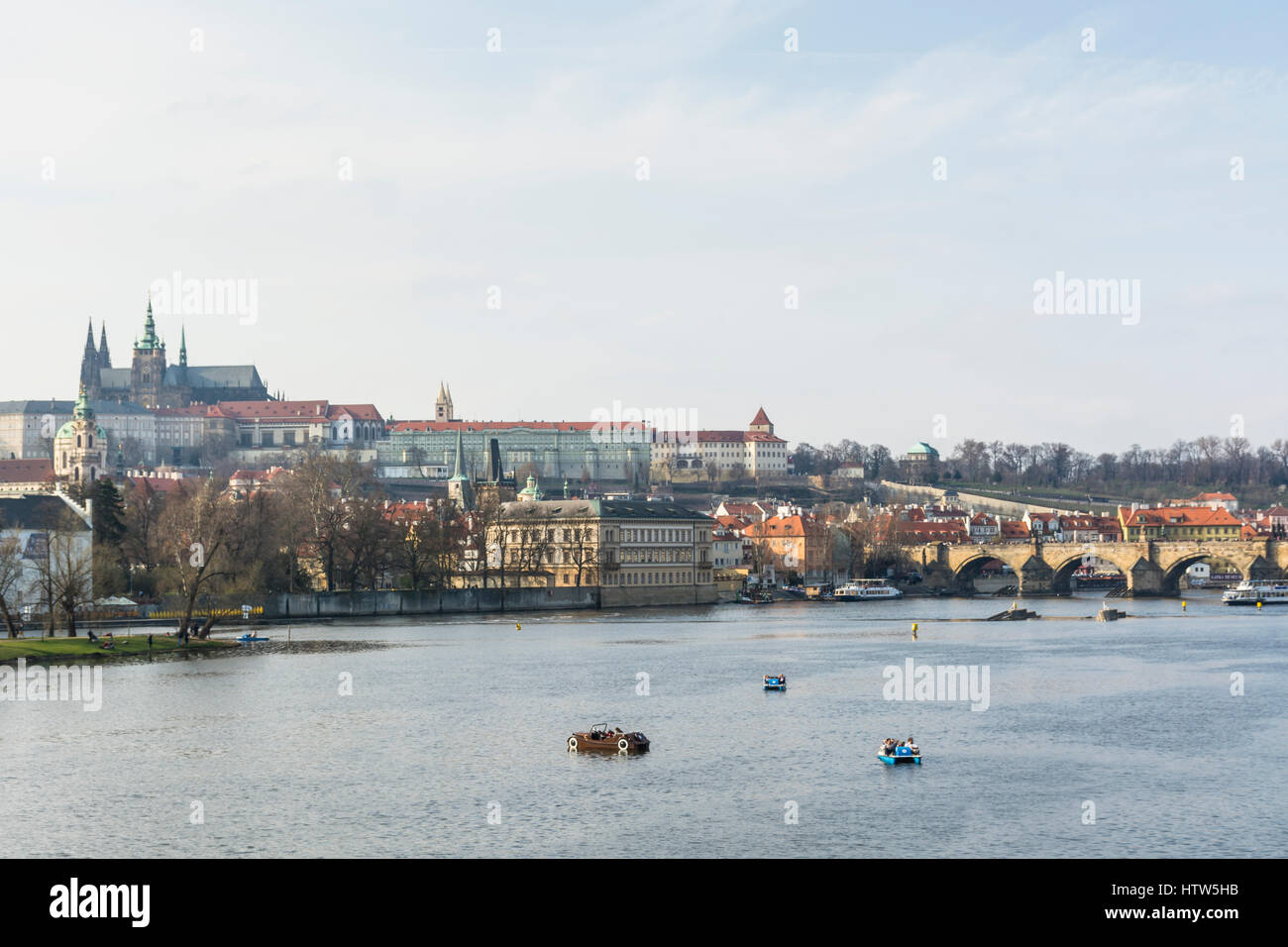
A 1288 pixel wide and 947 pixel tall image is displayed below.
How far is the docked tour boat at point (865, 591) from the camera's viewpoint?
121062 mm

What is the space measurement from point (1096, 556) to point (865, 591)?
18.7 metres

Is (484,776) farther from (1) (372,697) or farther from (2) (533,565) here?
(2) (533,565)

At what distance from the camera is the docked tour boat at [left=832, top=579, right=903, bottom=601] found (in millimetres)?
121062

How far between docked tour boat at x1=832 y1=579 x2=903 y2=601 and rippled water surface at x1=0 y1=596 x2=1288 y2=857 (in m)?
57.7

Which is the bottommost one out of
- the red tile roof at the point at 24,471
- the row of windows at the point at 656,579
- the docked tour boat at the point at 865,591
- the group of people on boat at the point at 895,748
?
the docked tour boat at the point at 865,591

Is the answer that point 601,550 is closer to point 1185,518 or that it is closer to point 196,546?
point 196,546

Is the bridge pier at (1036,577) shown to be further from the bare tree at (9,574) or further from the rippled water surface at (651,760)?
the bare tree at (9,574)

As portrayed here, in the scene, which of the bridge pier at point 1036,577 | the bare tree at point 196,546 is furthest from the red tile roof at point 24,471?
the bridge pier at point 1036,577

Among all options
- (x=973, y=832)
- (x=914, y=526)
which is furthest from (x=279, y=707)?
(x=914, y=526)

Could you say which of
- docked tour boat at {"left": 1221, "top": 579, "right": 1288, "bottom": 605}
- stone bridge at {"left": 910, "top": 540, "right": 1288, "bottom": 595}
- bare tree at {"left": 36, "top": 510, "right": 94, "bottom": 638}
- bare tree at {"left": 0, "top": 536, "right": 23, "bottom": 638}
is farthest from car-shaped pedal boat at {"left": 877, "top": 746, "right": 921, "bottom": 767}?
stone bridge at {"left": 910, "top": 540, "right": 1288, "bottom": 595}

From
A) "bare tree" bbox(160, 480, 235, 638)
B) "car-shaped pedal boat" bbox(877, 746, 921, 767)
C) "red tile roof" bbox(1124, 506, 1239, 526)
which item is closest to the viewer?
"car-shaped pedal boat" bbox(877, 746, 921, 767)

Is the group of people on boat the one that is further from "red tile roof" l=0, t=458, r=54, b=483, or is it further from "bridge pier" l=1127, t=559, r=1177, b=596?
"red tile roof" l=0, t=458, r=54, b=483

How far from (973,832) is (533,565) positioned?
81.4 meters

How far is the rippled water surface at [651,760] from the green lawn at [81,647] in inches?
91.0
